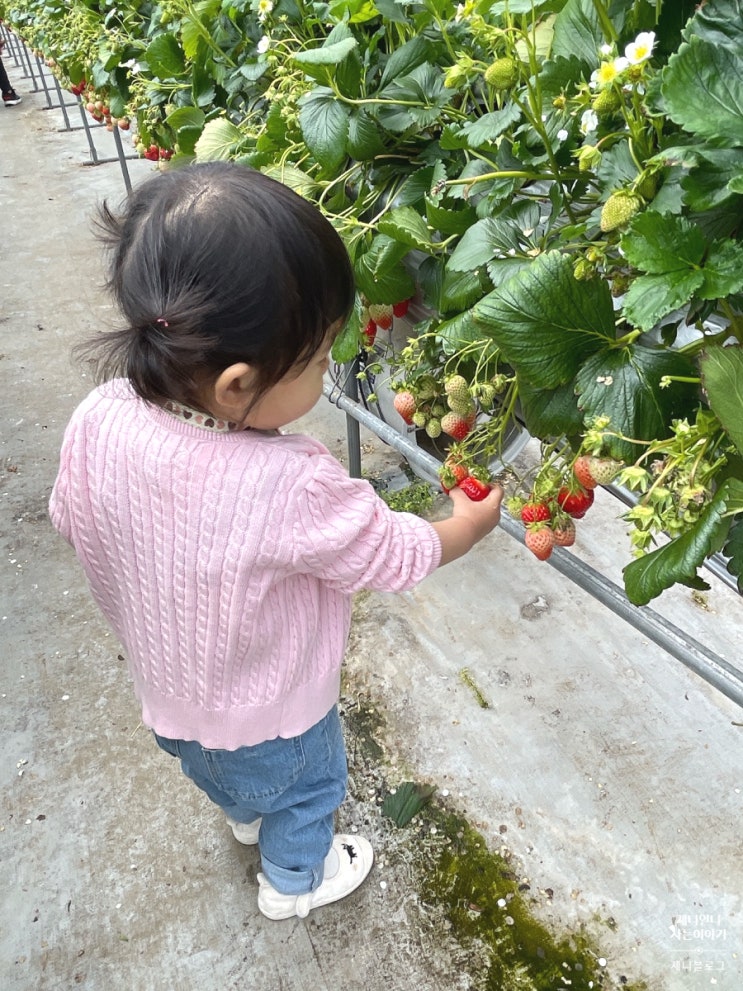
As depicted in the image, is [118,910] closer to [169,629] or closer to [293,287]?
[169,629]

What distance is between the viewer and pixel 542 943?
1.29m

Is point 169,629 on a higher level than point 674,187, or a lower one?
lower

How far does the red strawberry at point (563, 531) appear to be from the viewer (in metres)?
0.84

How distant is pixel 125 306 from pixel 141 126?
4.94ft

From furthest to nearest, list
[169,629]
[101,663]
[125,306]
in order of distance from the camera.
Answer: [101,663] → [169,629] → [125,306]

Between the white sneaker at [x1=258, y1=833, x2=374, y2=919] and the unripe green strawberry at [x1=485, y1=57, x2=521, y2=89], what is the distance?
1.16 metres

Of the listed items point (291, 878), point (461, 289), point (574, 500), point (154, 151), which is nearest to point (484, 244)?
point (461, 289)

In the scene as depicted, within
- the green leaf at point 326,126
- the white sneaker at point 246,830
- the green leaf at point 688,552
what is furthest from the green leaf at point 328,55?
the white sneaker at point 246,830

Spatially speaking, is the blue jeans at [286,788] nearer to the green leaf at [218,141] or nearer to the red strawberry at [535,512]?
the red strawberry at [535,512]

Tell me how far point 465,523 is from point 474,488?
0.04 meters

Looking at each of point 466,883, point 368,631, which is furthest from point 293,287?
point 368,631

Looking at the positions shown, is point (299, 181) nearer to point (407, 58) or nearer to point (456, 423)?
point (407, 58)

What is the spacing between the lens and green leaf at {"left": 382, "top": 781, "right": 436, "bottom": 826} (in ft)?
4.84

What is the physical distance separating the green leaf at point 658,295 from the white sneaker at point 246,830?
1.10 metres
